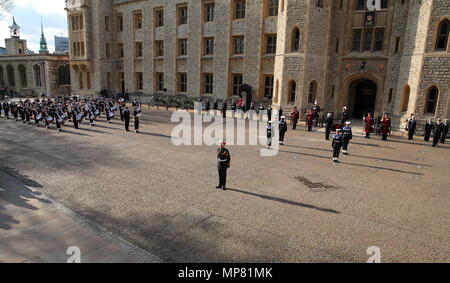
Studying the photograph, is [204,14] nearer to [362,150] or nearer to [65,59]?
[362,150]

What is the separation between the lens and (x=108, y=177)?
10.9 meters

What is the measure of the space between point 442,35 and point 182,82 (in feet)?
79.9

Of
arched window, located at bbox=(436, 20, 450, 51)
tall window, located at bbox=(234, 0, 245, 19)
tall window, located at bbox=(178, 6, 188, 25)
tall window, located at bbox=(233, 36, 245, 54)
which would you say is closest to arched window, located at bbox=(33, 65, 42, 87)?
tall window, located at bbox=(178, 6, 188, 25)

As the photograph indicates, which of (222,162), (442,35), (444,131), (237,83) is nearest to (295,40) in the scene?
(237,83)

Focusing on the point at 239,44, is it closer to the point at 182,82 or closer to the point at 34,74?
the point at 182,82

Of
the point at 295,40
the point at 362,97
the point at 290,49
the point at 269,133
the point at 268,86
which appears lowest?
the point at 269,133

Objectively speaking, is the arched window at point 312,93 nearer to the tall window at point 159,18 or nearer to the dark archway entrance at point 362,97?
the dark archway entrance at point 362,97

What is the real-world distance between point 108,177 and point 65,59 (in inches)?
1634

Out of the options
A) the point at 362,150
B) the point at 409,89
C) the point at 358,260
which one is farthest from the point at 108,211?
the point at 409,89

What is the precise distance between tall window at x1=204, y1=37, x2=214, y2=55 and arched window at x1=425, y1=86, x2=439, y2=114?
64.3ft

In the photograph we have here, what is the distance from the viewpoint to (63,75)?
47812mm

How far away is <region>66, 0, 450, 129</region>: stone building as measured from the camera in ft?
63.4

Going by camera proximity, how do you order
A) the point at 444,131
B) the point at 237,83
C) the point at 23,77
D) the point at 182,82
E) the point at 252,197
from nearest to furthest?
1. the point at 252,197
2. the point at 444,131
3. the point at 237,83
4. the point at 182,82
5. the point at 23,77

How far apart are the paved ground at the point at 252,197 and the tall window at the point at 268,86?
497 inches
